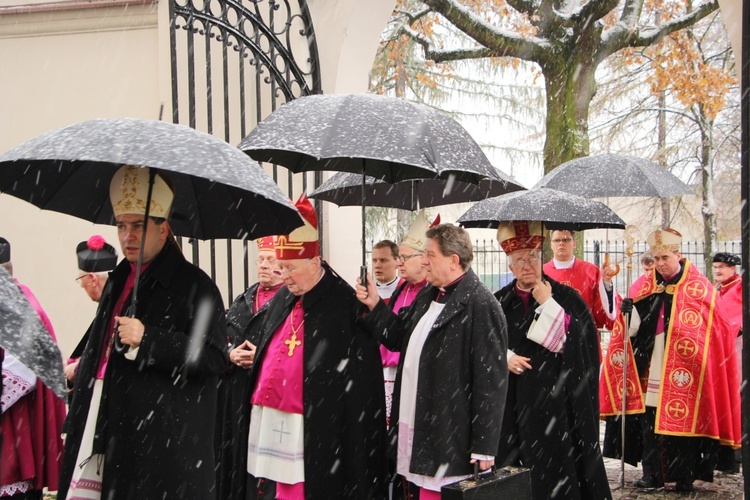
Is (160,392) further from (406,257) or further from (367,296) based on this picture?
(406,257)

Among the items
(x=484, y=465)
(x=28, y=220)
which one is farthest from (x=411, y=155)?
(x=28, y=220)

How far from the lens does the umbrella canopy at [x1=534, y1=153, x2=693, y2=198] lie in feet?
23.5

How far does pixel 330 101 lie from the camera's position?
4.84m

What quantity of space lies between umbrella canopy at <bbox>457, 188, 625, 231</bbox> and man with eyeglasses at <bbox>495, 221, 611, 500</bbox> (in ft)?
0.38

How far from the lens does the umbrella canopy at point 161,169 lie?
11.0ft

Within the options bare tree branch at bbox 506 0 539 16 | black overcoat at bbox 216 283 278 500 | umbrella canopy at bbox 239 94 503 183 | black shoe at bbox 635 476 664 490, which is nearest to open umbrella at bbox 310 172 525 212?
black overcoat at bbox 216 283 278 500

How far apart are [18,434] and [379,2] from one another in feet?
15.7

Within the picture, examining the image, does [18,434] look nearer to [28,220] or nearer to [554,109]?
[28,220]

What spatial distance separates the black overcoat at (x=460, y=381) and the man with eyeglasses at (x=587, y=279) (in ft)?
8.59

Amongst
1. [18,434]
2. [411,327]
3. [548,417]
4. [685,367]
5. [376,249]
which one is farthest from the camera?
[685,367]

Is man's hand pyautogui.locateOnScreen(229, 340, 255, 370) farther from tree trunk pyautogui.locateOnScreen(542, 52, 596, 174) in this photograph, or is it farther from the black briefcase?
tree trunk pyautogui.locateOnScreen(542, 52, 596, 174)

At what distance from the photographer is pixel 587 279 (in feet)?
26.1

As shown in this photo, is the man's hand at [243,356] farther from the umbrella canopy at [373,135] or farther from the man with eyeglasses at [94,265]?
the umbrella canopy at [373,135]

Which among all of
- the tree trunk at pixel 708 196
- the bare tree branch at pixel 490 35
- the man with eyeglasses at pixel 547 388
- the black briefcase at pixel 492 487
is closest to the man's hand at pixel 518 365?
the man with eyeglasses at pixel 547 388
